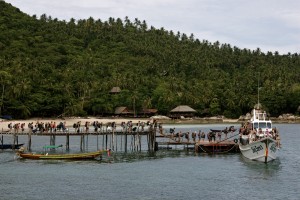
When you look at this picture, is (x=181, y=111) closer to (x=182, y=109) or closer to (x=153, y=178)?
(x=182, y=109)

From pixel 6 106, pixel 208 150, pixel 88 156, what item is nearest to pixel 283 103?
pixel 6 106

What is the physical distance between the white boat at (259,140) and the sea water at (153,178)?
3.57ft

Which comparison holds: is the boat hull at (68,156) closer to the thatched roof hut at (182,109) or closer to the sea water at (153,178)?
the sea water at (153,178)

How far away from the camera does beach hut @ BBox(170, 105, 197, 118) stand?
158 metres

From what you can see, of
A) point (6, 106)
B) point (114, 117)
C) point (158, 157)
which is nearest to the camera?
point (158, 157)

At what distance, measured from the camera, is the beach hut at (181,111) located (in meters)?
158

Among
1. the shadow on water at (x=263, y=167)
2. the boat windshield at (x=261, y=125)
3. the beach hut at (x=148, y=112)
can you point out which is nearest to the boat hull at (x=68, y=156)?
the shadow on water at (x=263, y=167)

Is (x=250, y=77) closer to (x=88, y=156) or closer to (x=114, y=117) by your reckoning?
(x=114, y=117)

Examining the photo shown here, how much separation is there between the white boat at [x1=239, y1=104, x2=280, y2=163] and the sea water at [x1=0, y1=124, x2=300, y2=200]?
→ 1.09 meters

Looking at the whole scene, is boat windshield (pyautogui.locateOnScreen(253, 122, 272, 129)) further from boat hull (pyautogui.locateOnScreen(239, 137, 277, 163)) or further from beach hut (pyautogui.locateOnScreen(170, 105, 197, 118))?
beach hut (pyautogui.locateOnScreen(170, 105, 197, 118))

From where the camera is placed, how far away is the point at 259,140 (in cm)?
5519

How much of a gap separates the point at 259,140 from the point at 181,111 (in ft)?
338

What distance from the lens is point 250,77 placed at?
628ft

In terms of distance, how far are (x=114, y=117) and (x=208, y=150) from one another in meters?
81.4
